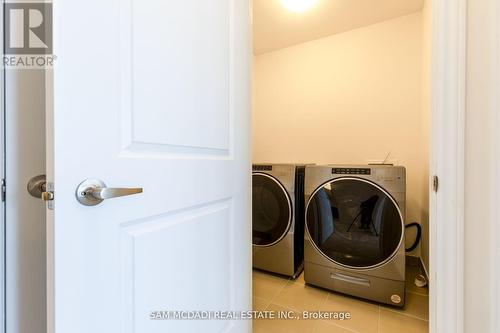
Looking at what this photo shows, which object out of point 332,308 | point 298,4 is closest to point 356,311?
point 332,308

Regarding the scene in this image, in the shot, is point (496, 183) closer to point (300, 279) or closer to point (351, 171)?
point (351, 171)

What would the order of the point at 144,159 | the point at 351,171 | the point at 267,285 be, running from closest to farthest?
the point at 144,159 < the point at 351,171 < the point at 267,285

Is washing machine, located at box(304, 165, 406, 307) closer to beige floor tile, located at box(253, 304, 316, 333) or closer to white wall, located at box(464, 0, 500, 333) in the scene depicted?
beige floor tile, located at box(253, 304, 316, 333)

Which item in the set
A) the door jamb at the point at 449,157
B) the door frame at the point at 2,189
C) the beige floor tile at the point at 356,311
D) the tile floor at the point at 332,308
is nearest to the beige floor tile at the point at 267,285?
the tile floor at the point at 332,308

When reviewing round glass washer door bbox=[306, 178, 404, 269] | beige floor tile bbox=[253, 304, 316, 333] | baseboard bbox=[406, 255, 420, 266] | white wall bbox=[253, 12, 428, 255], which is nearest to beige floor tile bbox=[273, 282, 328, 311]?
beige floor tile bbox=[253, 304, 316, 333]

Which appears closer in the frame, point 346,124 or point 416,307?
point 416,307

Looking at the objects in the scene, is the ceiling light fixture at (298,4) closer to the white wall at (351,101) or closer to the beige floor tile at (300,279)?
the white wall at (351,101)

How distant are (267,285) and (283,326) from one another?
42 cm

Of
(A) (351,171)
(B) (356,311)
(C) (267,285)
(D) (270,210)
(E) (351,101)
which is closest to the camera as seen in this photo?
(B) (356,311)

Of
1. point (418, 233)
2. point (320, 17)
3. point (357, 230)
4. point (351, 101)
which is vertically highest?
point (320, 17)

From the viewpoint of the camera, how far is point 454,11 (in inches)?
26.5

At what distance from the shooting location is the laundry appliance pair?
1.40 m

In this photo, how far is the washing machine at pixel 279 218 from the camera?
1734 millimetres

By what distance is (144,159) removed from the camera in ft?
1.84
